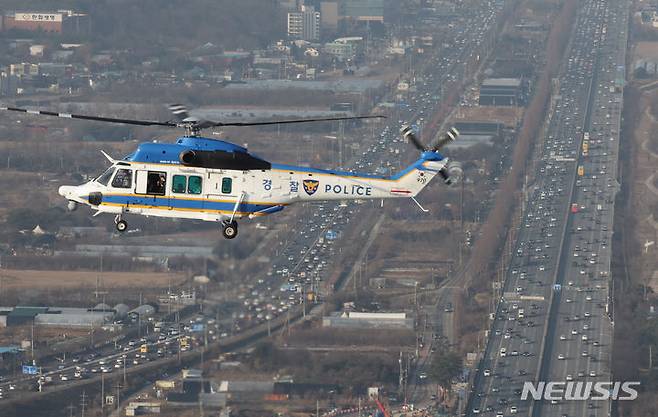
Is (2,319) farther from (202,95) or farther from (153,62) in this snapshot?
(153,62)

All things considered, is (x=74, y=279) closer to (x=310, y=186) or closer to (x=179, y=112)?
(x=310, y=186)

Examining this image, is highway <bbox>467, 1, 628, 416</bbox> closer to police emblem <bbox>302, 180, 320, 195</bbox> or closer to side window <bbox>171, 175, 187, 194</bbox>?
police emblem <bbox>302, 180, 320, 195</bbox>

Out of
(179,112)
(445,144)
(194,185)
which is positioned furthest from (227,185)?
(445,144)

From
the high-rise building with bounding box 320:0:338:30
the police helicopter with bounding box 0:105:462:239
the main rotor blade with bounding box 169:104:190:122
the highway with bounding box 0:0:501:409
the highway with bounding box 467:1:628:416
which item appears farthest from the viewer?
the high-rise building with bounding box 320:0:338:30

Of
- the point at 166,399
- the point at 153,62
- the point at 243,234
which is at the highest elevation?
the point at 153,62

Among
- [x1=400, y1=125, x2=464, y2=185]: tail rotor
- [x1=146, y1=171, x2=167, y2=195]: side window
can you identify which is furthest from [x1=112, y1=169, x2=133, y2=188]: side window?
[x1=400, y1=125, x2=464, y2=185]: tail rotor

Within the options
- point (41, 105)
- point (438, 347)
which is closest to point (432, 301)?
point (438, 347)

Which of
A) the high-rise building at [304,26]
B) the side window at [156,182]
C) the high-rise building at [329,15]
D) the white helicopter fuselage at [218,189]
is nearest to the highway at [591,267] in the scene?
the white helicopter fuselage at [218,189]
